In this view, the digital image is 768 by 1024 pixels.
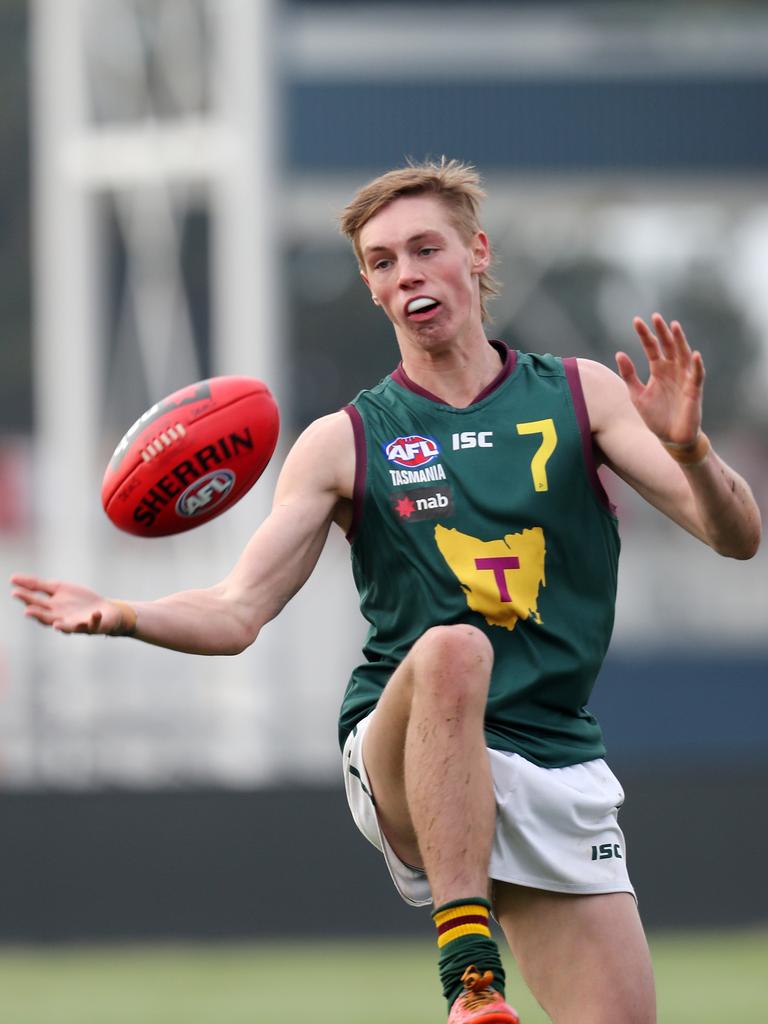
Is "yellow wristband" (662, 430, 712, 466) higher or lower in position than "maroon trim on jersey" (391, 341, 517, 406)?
lower

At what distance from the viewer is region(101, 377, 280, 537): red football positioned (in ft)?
16.3

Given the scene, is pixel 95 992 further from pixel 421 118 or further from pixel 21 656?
pixel 421 118

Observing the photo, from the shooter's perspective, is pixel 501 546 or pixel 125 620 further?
pixel 501 546

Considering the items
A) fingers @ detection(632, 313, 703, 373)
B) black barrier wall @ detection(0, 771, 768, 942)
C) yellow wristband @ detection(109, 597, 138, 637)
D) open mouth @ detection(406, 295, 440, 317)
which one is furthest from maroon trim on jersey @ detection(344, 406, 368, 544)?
black barrier wall @ detection(0, 771, 768, 942)

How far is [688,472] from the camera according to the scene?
15.1ft

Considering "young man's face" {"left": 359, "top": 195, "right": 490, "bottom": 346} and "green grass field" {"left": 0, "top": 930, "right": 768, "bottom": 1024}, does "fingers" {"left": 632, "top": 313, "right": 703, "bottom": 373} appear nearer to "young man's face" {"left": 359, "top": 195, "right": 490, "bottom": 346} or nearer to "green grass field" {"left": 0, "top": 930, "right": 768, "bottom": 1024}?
"young man's face" {"left": 359, "top": 195, "right": 490, "bottom": 346}

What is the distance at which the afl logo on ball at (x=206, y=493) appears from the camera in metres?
5.00

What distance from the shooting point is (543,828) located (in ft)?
15.7

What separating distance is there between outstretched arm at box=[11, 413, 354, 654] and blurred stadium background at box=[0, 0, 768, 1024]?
441 centimetres

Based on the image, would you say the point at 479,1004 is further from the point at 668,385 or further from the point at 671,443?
the point at 668,385

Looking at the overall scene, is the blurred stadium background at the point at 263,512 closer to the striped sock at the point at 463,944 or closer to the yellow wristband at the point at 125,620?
the striped sock at the point at 463,944

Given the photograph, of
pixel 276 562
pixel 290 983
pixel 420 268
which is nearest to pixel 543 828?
pixel 276 562

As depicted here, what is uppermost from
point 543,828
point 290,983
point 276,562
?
point 276,562

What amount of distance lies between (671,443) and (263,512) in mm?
8307
